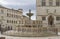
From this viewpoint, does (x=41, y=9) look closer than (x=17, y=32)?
No

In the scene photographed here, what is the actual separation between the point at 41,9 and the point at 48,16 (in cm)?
241

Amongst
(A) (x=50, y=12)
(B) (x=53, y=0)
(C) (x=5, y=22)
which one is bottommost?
(C) (x=5, y=22)

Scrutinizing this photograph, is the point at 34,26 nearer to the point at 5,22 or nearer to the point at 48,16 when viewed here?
the point at 48,16

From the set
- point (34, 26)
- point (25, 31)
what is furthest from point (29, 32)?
point (34, 26)

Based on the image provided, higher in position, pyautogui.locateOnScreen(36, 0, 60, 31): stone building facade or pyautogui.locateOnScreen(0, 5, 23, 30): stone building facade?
pyautogui.locateOnScreen(36, 0, 60, 31): stone building facade

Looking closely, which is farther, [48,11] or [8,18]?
[8,18]

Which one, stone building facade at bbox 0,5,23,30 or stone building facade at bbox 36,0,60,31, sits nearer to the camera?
stone building facade at bbox 36,0,60,31

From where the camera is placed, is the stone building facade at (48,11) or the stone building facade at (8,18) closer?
the stone building facade at (48,11)

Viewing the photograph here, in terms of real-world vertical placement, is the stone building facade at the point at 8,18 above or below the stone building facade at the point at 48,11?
below

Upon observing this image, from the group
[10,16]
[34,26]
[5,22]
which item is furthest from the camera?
[10,16]

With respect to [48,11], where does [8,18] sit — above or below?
below

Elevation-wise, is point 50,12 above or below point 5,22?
above

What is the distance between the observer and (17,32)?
26.7 meters

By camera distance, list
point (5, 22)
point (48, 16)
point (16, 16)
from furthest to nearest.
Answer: point (16, 16)
point (5, 22)
point (48, 16)
